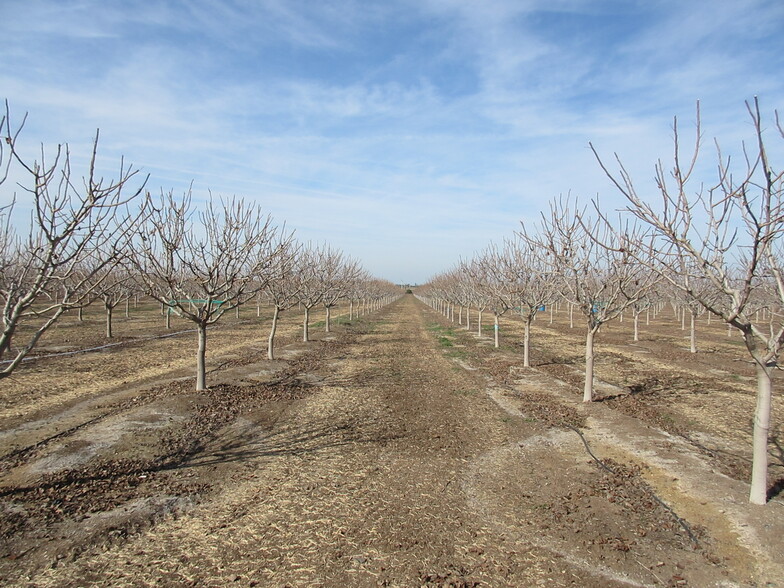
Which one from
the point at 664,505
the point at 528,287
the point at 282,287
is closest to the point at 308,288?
the point at 282,287

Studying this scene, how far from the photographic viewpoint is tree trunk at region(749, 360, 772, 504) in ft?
19.8

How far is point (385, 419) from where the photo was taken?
35.8 feet

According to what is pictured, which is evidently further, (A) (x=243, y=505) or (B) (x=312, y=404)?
(B) (x=312, y=404)

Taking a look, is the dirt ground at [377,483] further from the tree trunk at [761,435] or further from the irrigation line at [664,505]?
the tree trunk at [761,435]

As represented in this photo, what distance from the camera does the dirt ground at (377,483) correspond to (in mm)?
5148

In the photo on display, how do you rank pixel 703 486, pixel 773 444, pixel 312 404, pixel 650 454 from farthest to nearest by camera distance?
1. pixel 312 404
2. pixel 773 444
3. pixel 650 454
4. pixel 703 486

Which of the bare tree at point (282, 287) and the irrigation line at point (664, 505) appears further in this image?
the bare tree at point (282, 287)

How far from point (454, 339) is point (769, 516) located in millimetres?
22350

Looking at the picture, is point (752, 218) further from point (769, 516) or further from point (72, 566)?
point (72, 566)

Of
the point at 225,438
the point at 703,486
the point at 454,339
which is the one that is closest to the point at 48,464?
the point at 225,438

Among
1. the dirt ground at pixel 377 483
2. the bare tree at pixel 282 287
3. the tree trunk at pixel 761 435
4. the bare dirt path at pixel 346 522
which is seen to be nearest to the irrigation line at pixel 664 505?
the dirt ground at pixel 377 483

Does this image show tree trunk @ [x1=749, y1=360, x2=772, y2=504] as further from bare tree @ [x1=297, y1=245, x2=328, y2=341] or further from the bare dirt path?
bare tree @ [x1=297, y1=245, x2=328, y2=341]

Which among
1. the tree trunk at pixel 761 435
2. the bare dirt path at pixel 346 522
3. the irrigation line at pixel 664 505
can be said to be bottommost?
the bare dirt path at pixel 346 522

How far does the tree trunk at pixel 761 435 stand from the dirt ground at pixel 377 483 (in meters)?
0.20
